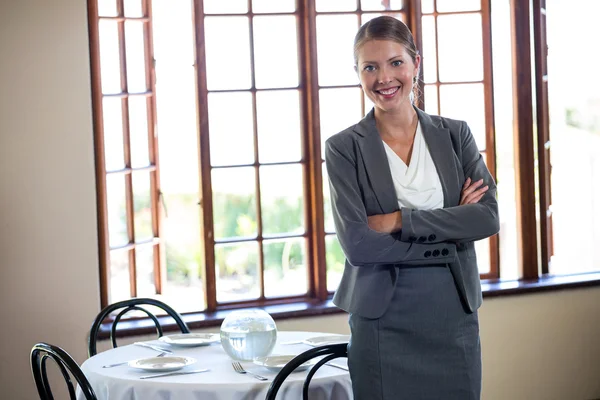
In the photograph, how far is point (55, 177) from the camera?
152 inches

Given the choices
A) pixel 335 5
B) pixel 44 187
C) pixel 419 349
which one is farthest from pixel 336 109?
pixel 419 349

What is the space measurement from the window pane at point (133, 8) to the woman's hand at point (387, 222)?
233 cm

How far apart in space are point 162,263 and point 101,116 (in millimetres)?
783

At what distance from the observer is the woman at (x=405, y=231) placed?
208 cm

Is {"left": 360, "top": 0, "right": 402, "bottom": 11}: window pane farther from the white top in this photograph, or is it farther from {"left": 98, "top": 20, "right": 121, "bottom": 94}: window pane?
the white top

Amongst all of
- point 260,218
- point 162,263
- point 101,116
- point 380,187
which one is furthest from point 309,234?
point 380,187

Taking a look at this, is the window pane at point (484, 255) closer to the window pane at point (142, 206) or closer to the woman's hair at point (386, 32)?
the window pane at point (142, 206)

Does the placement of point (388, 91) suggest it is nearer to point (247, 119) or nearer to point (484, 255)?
point (247, 119)

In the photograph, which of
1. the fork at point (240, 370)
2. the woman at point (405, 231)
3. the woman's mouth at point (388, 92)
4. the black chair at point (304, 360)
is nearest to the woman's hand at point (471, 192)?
the woman at point (405, 231)

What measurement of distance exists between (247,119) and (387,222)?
2.21 metres

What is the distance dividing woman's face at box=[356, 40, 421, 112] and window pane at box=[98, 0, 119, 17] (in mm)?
2133

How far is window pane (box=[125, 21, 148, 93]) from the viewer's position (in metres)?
4.17

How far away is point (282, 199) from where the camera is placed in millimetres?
4375

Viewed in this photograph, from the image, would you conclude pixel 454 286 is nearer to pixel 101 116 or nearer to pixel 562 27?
pixel 101 116
